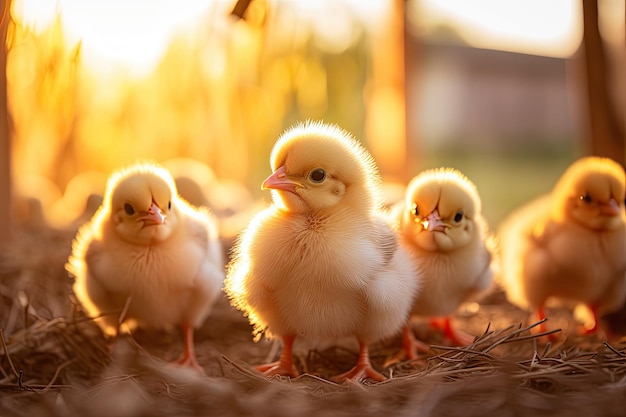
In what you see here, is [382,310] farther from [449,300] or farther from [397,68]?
[397,68]

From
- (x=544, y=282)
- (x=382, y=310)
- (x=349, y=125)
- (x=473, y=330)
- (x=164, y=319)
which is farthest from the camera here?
(x=349, y=125)

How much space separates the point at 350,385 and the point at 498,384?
1.24 feet

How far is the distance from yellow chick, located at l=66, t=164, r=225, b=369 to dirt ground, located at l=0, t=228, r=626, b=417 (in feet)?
0.43

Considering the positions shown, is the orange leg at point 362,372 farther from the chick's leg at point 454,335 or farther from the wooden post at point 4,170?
the wooden post at point 4,170

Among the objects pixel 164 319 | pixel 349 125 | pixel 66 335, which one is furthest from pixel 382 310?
pixel 349 125

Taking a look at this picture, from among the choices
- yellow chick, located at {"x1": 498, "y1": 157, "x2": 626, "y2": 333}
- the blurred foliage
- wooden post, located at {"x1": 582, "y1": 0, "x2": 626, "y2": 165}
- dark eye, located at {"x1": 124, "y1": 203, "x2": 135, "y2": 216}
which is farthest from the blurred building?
dark eye, located at {"x1": 124, "y1": 203, "x2": 135, "y2": 216}

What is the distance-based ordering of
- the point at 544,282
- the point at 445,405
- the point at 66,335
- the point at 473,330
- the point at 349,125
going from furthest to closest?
the point at 349,125 → the point at 473,330 → the point at 544,282 → the point at 66,335 → the point at 445,405

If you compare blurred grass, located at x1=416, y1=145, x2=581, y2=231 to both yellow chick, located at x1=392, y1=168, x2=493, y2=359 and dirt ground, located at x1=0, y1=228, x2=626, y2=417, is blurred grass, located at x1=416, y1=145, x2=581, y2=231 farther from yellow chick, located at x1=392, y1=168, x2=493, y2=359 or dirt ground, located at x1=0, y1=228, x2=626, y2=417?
dirt ground, located at x1=0, y1=228, x2=626, y2=417

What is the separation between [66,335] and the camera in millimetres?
2139

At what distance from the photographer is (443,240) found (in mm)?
2129

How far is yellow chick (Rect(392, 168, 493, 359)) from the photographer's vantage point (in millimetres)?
2125

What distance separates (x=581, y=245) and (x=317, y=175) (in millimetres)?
1089

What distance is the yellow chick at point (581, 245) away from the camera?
2.32 meters

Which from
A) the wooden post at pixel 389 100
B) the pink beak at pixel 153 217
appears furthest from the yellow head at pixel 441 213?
the wooden post at pixel 389 100
